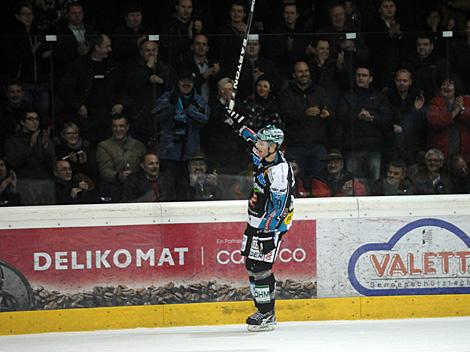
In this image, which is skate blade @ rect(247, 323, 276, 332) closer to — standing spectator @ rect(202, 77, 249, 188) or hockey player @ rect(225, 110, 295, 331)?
hockey player @ rect(225, 110, 295, 331)

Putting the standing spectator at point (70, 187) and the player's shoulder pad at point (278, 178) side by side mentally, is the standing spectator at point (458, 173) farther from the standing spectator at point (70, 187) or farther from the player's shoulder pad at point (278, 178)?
the standing spectator at point (70, 187)

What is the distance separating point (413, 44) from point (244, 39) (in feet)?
5.30

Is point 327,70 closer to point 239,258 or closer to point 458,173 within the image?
point 458,173

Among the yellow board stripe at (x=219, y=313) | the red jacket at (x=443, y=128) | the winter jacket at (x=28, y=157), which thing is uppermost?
the red jacket at (x=443, y=128)

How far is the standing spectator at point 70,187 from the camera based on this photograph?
825cm

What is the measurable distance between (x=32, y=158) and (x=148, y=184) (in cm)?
95

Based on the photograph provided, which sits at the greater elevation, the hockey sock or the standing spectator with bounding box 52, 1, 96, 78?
the standing spectator with bounding box 52, 1, 96, 78

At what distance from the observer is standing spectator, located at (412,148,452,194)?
8695mm

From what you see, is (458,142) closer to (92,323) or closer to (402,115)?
(402,115)

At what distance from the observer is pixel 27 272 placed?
26.1ft

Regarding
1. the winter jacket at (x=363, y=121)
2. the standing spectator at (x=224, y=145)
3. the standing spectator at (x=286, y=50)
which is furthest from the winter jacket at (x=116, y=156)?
the winter jacket at (x=363, y=121)

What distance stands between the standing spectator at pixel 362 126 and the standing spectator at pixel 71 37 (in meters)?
2.19

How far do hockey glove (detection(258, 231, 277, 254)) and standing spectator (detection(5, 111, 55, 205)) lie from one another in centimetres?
178

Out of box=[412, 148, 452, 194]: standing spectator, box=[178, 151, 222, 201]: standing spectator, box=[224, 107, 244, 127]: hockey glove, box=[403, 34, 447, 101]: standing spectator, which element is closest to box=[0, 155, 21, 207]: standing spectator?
box=[178, 151, 222, 201]: standing spectator
